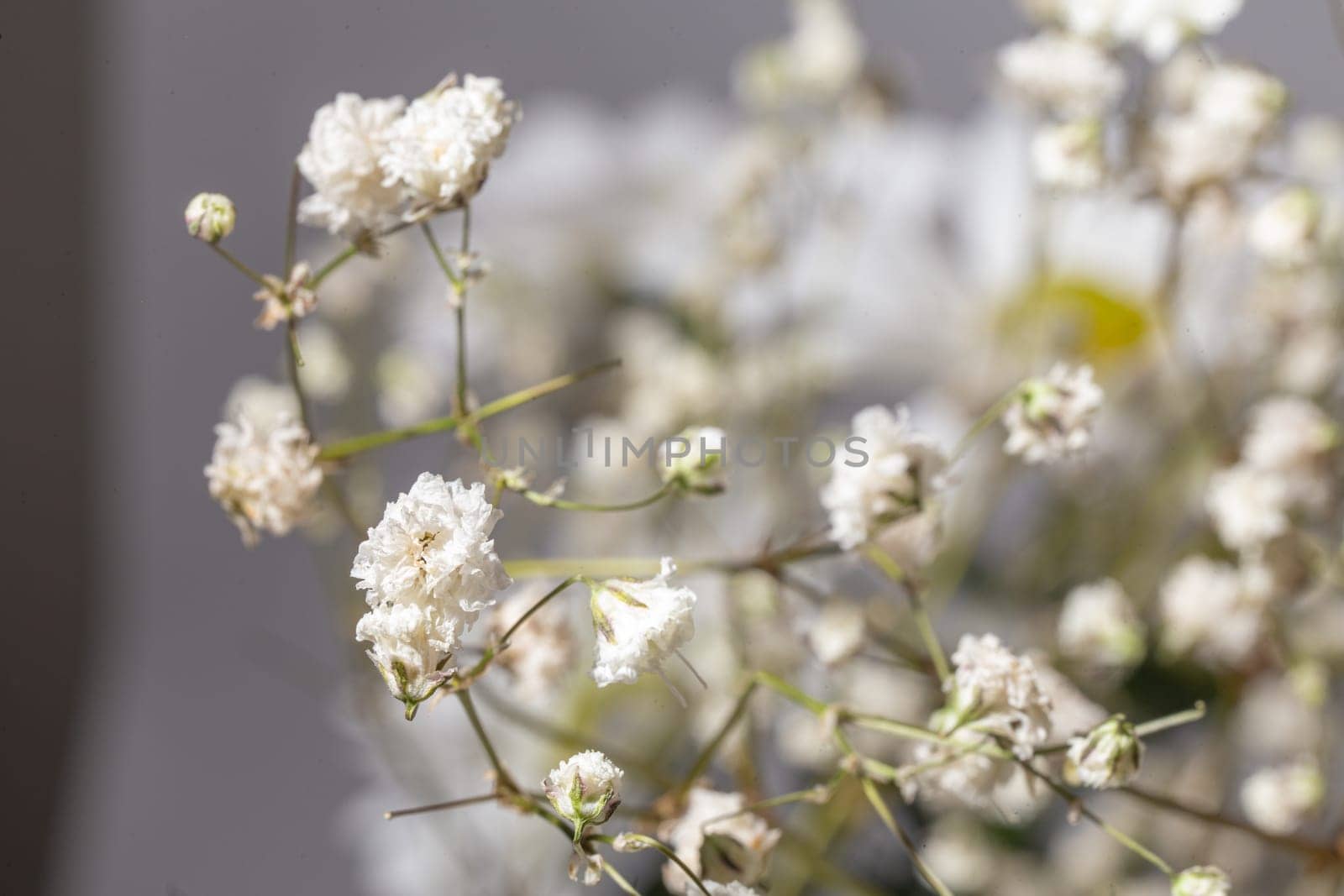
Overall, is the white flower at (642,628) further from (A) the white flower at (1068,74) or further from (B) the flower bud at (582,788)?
(A) the white flower at (1068,74)

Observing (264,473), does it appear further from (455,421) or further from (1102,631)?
(1102,631)

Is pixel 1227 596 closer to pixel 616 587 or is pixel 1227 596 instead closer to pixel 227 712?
pixel 616 587

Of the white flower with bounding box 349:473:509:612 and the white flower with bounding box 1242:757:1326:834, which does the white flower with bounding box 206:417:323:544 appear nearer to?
the white flower with bounding box 349:473:509:612

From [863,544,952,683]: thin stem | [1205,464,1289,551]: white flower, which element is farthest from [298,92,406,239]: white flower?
[1205,464,1289,551]: white flower

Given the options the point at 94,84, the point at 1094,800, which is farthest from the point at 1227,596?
the point at 94,84

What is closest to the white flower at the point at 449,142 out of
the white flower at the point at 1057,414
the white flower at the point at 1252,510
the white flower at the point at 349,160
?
the white flower at the point at 349,160

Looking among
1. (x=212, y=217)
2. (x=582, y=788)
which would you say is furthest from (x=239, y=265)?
(x=582, y=788)
